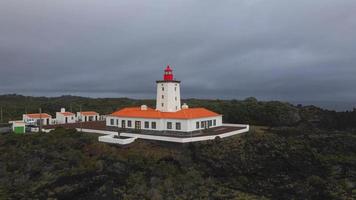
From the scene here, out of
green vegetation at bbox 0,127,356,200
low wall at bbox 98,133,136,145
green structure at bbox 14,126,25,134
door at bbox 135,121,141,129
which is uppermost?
door at bbox 135,121,141,129

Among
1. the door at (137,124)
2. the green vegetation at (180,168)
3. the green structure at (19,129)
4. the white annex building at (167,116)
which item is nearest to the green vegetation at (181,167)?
the green vegetation at (180,168)

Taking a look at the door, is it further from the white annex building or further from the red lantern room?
the red lantern room

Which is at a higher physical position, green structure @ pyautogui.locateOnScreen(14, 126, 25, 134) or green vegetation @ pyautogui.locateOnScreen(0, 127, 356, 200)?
green structure @ pyautogui.locateOnScreen(14, 126, 25, 134)

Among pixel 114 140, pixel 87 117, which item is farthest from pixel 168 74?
pixel 87 117

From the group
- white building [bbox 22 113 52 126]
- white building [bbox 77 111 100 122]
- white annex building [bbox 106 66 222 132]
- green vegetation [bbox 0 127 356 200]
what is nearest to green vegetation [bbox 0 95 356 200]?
green vegetation [bbox 0 127 356 200]

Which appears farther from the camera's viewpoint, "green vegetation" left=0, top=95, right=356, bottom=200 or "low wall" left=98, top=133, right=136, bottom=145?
"low wall" left=98, top=133, right=136, bottom=145

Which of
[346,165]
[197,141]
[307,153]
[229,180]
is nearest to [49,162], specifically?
[197,141]

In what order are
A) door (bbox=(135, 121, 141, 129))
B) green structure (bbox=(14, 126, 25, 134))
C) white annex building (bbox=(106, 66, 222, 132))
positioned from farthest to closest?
1. green structure (bbox=(14, 126, 25, 134))
2. door (bbox=(135, 121, 141, 129))
3. white annex building (bbox=(106, 66, 222, 132))

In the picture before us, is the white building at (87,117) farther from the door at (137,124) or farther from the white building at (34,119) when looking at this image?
the door at (137,124)
